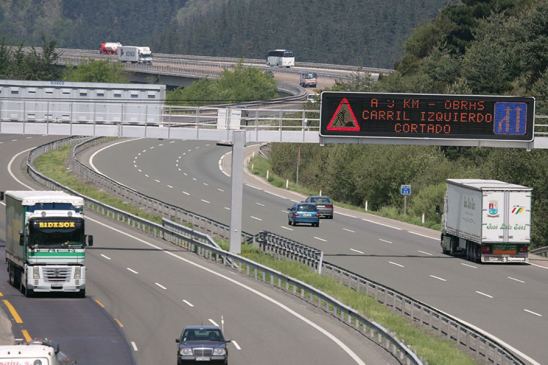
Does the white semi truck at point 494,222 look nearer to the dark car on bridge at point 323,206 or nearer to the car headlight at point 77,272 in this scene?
the dark car on bridge at point 323,206

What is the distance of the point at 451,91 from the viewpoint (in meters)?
121

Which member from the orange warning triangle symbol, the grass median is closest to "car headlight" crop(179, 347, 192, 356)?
A: the grass median

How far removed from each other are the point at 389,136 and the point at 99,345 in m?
26.2

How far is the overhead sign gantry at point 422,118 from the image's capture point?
6412cm

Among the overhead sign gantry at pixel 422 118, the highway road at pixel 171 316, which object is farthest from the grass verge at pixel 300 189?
the highway road at pixel 171 316

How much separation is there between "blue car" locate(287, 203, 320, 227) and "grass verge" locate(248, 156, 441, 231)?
812 cm

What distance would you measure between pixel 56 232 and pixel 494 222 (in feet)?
78.9

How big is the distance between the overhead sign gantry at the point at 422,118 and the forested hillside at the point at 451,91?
20.4 meters

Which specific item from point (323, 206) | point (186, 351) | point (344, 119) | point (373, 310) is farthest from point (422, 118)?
point (186, 351)

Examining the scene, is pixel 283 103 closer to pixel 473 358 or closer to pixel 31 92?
pixel 31 92

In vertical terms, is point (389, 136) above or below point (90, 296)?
above

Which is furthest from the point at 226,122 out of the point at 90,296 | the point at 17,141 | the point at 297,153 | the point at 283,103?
the point at 283,103

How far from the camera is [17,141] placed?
130 metres

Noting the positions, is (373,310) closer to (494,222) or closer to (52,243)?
(52,243)
